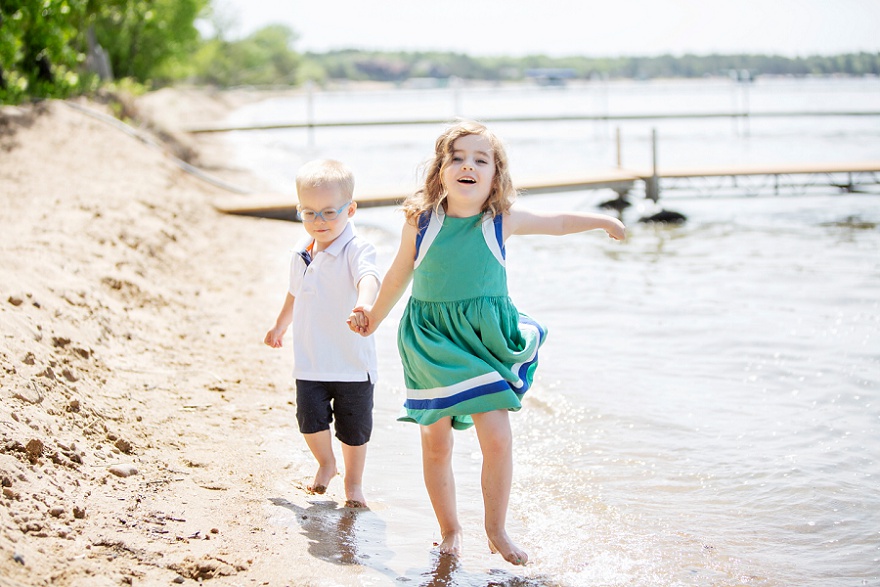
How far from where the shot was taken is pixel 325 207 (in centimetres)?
378

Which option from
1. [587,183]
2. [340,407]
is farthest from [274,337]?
[587,183]

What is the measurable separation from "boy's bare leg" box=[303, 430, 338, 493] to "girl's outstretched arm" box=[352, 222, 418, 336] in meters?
0.71

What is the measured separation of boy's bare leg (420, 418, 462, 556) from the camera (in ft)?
11.0

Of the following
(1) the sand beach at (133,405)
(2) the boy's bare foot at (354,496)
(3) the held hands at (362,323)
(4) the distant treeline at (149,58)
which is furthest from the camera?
(4) the distant treeline at (149,58)

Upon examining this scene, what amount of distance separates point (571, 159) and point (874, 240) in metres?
13.7

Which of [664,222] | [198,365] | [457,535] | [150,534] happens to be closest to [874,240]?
[664,222]

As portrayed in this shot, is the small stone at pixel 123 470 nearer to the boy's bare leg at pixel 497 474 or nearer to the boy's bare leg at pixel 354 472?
the boy's bare leg at pixel 354 472

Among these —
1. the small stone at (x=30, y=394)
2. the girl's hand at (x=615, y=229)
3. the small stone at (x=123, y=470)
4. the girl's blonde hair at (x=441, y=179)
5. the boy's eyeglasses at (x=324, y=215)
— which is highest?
the girl's blonde hair at (x=441, y=179)

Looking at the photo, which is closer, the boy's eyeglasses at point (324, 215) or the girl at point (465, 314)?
the girl at point (465, 314)

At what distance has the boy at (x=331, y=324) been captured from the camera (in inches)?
149

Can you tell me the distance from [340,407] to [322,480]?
344 millimetres

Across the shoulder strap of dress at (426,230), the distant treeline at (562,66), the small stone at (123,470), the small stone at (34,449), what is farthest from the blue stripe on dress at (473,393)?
the distant treeline at (562,66)

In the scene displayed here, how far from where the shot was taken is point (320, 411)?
12.6ft

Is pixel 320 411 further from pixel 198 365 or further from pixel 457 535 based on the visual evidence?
pixel 198 365
